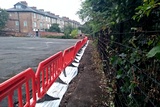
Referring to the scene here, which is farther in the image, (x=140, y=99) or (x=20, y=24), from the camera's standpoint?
(x=20, y=24)

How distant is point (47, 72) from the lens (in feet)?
13.5

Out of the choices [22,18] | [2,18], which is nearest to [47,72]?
[2,18]

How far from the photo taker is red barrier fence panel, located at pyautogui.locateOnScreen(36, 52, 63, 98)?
3672 millimetres

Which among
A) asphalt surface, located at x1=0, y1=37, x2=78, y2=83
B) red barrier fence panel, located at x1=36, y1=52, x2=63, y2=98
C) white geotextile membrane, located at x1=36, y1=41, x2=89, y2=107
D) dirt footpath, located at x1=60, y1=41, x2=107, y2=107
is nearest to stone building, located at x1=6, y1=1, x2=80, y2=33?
asphalt surface, located at x1=0, y1=37, x2=78, y2=83

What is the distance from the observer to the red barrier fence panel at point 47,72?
3.67 metres

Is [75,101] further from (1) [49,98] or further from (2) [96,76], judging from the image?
(2) [96,76]

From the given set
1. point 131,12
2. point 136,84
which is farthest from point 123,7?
point 136,84

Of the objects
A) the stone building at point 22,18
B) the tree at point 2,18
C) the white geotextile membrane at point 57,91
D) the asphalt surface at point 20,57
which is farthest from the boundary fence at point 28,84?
the stone building at point 22,18

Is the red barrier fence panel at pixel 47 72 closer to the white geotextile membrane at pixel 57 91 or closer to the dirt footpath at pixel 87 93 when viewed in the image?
the white geotextile membrane at pixel 57 91

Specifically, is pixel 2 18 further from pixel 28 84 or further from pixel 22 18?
pixel 28 84

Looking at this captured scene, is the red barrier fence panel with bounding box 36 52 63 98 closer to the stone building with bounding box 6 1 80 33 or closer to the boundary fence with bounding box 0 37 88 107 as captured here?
the boundary fence with bounding box 0 37 88 107

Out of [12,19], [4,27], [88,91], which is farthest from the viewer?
[12,19]

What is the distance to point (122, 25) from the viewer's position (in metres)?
3.13

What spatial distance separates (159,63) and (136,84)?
1.26 feet
